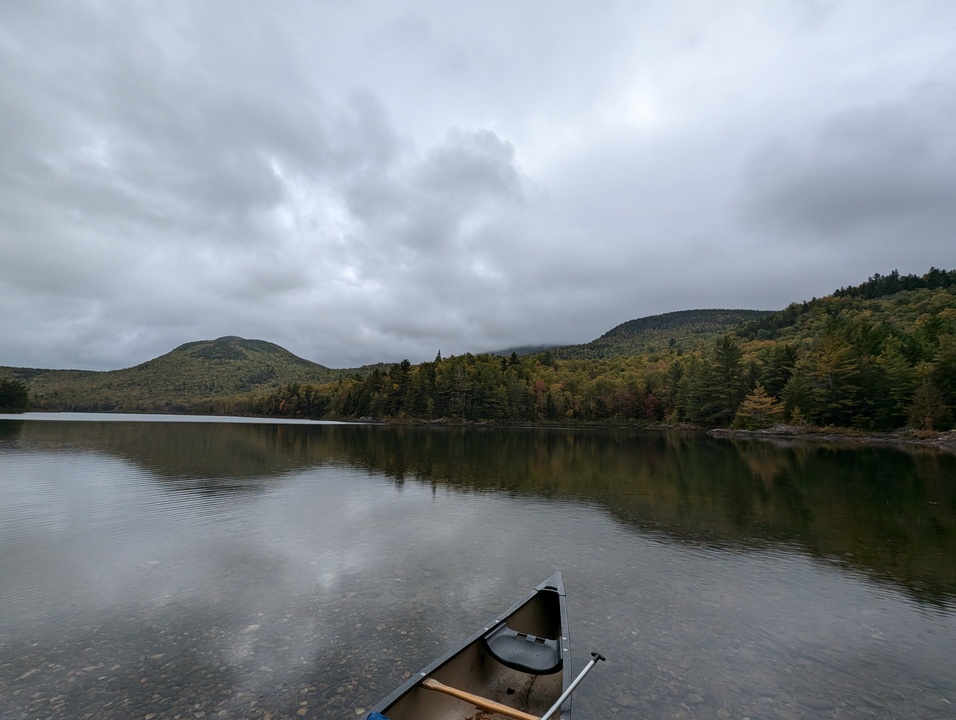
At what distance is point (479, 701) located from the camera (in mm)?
6355

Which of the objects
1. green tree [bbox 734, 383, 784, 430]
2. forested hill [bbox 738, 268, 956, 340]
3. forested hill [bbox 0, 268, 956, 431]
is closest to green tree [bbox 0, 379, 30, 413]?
forested hill [bbox 0, 268, 956, 431]

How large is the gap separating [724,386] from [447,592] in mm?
110985

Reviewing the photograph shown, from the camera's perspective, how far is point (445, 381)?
5832 inches

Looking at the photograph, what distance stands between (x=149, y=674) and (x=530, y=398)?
13899 centimetres

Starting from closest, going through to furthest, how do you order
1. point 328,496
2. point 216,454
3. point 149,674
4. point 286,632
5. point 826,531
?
point 149,674 < point 286,632 < point 826,531 < point 328,496 < point 216,454

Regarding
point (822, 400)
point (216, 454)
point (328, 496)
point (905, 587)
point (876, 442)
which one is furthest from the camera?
point (822, 400)

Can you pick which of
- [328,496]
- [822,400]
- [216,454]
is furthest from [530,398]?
[328,496]

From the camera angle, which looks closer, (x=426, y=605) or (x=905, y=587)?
(x=426, y=605)

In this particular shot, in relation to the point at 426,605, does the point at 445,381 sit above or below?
above

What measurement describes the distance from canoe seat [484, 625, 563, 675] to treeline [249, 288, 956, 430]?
90658 mm

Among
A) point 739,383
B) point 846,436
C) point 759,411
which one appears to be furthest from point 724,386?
point 846,436

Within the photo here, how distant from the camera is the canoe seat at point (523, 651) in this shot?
302 inches

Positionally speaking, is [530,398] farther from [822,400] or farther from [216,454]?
[216,454]

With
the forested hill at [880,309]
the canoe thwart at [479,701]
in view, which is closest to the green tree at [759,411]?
the forested hill at [880,309]
